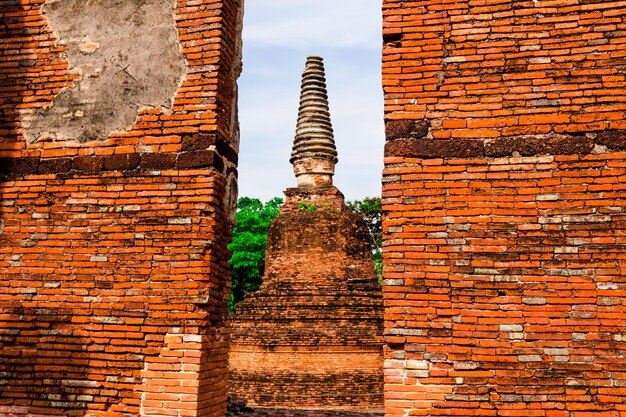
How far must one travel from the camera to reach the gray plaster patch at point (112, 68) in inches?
227

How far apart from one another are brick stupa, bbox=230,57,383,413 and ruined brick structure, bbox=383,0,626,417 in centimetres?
907

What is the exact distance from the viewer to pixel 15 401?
533 centimetres

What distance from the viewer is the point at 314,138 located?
634 inches

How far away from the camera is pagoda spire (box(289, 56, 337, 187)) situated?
15.9 metres

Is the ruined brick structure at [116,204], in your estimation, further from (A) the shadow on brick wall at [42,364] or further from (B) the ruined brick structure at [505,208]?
(B) the ruined brick structure at [505,208]

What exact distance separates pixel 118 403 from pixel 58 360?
726 mm

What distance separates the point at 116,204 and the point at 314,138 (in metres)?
10.9

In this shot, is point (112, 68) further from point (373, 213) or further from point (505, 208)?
point (373, 213)

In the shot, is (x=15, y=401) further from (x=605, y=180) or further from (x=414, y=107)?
(x=605, y=180)

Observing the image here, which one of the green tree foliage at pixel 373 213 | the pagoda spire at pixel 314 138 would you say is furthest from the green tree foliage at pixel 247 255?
the pagoda spire at pixel 314 138

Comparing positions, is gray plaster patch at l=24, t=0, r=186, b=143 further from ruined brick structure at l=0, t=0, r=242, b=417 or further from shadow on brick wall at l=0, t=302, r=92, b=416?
shadow on brick wall at l=0, t=302, r=92, b=416

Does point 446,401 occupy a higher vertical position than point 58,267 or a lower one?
lower

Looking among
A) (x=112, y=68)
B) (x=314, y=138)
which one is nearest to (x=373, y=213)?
(x=314, y=138)

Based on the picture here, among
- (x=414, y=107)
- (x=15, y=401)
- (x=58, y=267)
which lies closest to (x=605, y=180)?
(x=414, y=107)
